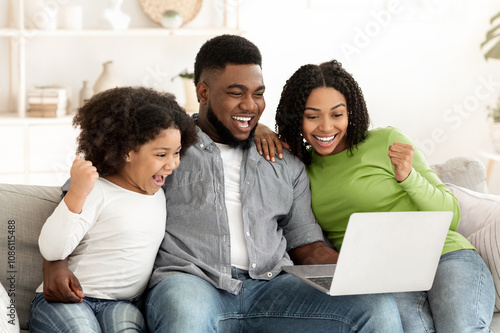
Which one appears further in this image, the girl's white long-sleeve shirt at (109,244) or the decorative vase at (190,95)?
the decorative vase at (190,95)

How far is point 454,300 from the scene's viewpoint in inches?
66.7

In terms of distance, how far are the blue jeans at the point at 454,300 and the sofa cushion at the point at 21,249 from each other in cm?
97

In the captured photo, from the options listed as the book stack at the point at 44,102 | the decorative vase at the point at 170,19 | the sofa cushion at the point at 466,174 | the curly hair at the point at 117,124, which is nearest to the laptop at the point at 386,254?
the curly hair at the point at 117,124

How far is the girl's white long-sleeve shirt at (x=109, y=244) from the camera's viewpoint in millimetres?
1550

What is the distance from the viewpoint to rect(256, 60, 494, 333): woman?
177cm


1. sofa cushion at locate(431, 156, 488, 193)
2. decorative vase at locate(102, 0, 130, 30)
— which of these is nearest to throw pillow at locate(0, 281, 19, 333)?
sofa cushion at locate(431, 156, 488, 193)

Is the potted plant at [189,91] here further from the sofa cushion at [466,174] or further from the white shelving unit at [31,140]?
the sofa cushion at [466,174]

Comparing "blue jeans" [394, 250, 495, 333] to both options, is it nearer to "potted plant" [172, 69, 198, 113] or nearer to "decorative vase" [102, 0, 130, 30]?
"potted plant" [172, 69, 198, 113]

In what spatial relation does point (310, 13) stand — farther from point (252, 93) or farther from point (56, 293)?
point (56, 293)

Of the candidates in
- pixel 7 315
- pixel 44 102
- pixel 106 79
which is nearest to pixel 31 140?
pixel 44 102

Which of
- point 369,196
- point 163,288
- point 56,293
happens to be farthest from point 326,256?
point 56,293

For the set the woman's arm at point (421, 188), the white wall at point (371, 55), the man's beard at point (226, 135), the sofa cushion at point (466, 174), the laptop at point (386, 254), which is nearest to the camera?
the laptop at point (386, 254)

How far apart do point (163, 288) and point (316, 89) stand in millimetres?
729

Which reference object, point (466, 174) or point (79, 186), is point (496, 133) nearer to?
point (466, 174)
